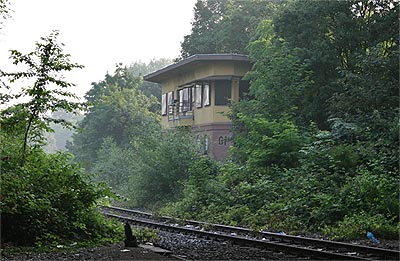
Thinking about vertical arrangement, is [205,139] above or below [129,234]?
above

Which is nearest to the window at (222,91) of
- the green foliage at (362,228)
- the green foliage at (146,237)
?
the green foliage at (362,228)

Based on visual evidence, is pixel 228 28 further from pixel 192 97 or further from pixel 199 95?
pixel 199 95

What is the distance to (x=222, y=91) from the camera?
122 ft

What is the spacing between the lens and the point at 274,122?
24.4 m

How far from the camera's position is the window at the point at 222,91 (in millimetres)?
37062

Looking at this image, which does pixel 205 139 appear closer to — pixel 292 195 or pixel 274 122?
pixel 274 122

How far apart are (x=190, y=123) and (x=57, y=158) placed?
24.8 meters

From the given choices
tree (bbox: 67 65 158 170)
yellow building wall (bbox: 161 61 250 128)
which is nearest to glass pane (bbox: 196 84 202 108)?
yellow building wall (bbox: 161 61 250 128)

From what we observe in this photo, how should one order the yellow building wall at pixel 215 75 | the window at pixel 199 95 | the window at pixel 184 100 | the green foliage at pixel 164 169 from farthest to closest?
the window at pixel 184 100 → the window at pixel 199 95 → the yellow building wall at pixel 215 75 → the green foliage at pixel 164 169

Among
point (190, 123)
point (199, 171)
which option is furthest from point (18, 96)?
point (190, 123)

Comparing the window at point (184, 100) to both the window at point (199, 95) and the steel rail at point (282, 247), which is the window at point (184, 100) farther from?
the steel rail at point (282, 247)

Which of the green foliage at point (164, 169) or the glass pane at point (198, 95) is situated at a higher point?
the glass pane at point (198, 95)

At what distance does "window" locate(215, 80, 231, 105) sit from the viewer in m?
37.1

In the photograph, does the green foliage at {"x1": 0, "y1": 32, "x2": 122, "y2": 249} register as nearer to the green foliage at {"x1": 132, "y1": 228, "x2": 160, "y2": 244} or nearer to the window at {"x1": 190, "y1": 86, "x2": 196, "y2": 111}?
the green foliage at {"x1": 132, "y1": 228, "x2": 160, "y2": 244}
